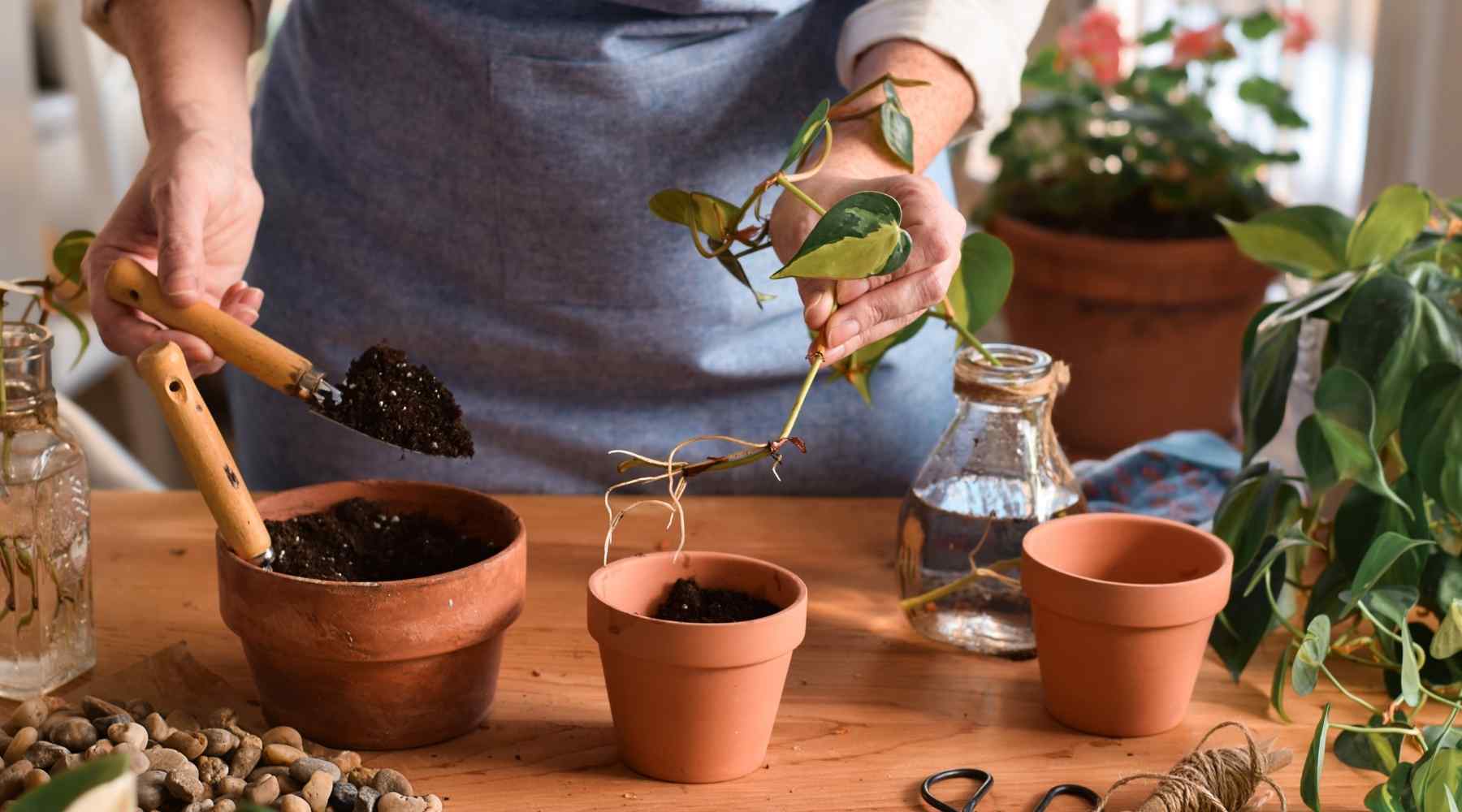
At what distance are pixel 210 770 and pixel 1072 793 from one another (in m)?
0.44

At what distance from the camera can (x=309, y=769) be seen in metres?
0.71

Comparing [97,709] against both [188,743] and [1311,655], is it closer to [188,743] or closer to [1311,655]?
[188,743]

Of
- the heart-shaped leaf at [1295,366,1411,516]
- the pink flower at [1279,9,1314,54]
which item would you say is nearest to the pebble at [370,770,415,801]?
the heart-shaped leaf at [1295,366,1411,516]

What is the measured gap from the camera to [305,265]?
129 centimetres

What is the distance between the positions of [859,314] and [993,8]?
395 millimetres

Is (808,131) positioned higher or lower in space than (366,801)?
higher

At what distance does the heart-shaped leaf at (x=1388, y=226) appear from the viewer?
94cm

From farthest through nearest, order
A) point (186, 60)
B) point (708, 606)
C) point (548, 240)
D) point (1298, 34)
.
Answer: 1. point (1298, 34)
2. point (548, 240)
3. point (186, 60)
4. point (708, 606)

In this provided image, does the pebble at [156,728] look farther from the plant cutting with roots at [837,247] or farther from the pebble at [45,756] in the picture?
the plant cutting with roots at [837,247]

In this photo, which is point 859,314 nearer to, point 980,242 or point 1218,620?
point 980,242

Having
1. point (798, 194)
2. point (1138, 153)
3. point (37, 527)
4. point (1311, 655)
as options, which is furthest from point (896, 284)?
point (1138, 153)

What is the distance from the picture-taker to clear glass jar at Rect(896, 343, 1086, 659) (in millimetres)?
939

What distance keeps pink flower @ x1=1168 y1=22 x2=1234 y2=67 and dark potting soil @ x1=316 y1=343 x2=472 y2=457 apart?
194 cm

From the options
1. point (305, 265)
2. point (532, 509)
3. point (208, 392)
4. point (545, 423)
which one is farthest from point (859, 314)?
point (208, 392)
